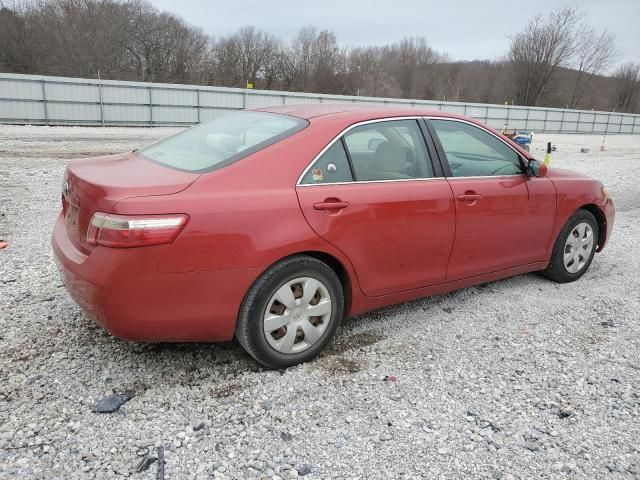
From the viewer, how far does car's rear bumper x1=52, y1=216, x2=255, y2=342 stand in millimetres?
2543

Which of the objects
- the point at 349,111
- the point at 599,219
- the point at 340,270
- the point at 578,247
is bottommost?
the point at 578,247

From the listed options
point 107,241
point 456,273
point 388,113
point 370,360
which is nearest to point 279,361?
point 370,360

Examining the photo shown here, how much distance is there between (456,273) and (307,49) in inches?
2560

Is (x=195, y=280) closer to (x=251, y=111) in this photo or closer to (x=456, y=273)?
(x=251, y=111)

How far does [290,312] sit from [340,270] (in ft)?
1.49

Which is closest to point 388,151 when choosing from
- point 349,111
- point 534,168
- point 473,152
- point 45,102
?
point 349,111

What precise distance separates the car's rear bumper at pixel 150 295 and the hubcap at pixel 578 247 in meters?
3.29

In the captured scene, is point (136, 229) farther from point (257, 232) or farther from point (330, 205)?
point (330, 205)

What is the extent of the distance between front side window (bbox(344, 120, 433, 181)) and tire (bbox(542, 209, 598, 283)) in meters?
1.79

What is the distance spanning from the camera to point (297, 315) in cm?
304

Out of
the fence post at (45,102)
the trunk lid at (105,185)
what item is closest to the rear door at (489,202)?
the trunk lid at (105,185)

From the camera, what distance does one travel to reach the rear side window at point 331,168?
3.07 meters

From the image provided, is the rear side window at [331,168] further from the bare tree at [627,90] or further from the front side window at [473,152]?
the bare tree at [627,90]

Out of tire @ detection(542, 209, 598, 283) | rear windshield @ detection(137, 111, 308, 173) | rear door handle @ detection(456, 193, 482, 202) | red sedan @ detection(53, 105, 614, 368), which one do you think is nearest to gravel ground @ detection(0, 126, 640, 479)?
red sedan @ detection(53, 105, 614, 368)
